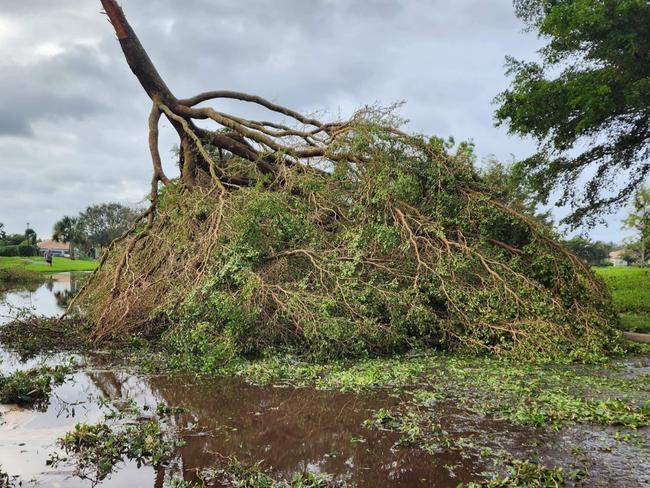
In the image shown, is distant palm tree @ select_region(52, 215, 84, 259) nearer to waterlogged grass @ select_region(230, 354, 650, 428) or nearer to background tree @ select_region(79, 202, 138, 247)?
background tree @ select_region(79, 202, 138, 247)

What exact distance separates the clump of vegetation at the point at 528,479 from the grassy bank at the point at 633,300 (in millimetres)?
9333

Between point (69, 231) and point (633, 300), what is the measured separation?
68656 millimetres

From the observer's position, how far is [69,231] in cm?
7075

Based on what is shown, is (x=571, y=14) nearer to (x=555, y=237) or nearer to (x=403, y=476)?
(x=555, y=237)

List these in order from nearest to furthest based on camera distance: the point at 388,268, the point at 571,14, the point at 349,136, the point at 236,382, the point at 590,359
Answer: the point at 236,382 → the point at 590,359 → the point at 388,268 → the point at 349,136 → the point at 571,14

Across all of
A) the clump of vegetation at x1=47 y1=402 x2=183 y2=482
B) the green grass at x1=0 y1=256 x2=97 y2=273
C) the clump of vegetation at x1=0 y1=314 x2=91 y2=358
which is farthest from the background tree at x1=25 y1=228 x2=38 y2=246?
the clump of vegetation at x1=47 y1=402 x2=183 y2=482

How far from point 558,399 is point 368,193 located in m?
4.77

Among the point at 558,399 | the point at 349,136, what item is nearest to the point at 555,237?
the point at 349,136

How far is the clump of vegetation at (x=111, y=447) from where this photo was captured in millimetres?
4159

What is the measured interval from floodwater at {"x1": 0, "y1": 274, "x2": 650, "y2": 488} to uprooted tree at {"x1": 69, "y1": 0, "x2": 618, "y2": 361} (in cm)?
164

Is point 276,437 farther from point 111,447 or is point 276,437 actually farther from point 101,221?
point 101,221

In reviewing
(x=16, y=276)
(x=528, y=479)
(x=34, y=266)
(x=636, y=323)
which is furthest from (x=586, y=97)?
(x=34, y=266)

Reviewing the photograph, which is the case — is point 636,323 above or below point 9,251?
below

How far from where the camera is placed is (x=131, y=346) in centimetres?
951
